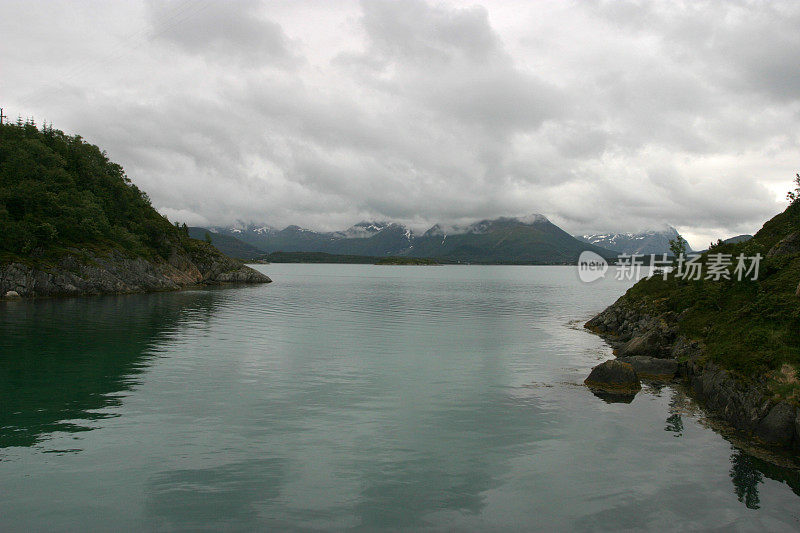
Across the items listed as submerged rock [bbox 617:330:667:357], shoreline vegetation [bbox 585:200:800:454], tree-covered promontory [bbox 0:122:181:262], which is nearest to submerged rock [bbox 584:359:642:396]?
shoreline vegetation [bbox 585:200:800:454]

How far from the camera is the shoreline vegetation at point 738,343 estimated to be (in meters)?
24.0

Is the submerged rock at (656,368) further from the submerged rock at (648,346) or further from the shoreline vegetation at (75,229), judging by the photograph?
the shoreline vegetation at (75,229)


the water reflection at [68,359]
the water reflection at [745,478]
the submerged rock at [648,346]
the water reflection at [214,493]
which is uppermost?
the submerged rock at [648,346]

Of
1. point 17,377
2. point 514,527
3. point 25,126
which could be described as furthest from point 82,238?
point 514,527

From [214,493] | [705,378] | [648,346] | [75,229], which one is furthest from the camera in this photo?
[75,229]

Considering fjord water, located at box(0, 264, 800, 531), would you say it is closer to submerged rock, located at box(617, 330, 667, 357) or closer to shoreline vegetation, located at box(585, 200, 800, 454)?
shoreline vegetation, located at box(585, 200, 800, 454)

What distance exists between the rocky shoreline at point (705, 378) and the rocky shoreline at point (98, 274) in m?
103

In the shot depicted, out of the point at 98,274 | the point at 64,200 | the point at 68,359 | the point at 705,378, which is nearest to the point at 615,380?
the point at 705,378

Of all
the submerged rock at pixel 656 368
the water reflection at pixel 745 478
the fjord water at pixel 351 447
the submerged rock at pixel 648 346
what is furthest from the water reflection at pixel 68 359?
the submerged rock at pixel 648 346

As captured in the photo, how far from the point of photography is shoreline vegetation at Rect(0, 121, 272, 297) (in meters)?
93.6

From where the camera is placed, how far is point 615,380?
3344 centimetres

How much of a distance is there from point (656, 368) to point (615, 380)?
6888mm

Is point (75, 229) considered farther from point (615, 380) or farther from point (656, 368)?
point (656, 368)

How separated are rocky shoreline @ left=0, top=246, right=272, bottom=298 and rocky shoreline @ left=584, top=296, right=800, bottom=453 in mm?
102803
